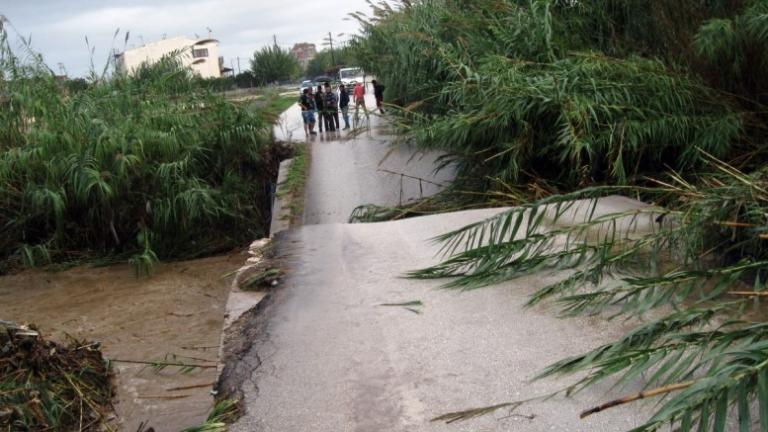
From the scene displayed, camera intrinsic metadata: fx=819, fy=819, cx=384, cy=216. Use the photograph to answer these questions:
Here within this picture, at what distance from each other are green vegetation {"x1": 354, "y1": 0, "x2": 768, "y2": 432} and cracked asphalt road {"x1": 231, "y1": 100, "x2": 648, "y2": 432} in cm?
14

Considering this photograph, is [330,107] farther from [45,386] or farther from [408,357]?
[408,357]

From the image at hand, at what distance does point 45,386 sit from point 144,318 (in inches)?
151

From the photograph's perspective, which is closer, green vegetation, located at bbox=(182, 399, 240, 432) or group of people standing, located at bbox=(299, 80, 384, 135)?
green vegetation, located at bbox=(182, 399, 240, 432)

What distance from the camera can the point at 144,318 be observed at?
9.05 m

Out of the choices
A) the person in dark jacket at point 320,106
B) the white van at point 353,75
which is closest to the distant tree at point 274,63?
the white van at point 353,75

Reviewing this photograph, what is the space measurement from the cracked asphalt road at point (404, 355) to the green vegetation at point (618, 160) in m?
0.14

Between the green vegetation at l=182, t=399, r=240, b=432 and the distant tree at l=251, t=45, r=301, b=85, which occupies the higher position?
the distant tree at l=251, t=45, r=301, b=85

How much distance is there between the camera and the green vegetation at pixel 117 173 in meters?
10.7

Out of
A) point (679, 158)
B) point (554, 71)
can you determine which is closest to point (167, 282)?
point (554, 71)

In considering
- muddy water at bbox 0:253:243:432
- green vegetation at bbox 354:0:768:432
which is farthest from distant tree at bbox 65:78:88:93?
green vegetation at bbox 354:0:768:432

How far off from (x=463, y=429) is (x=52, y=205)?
9168 millimetres

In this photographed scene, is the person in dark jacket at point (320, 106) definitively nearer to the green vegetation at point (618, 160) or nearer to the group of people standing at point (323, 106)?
the group of people standing at point (323, 106)

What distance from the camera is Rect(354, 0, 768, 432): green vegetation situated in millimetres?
2670

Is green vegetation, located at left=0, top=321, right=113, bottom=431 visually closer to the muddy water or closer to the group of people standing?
the muddy water
